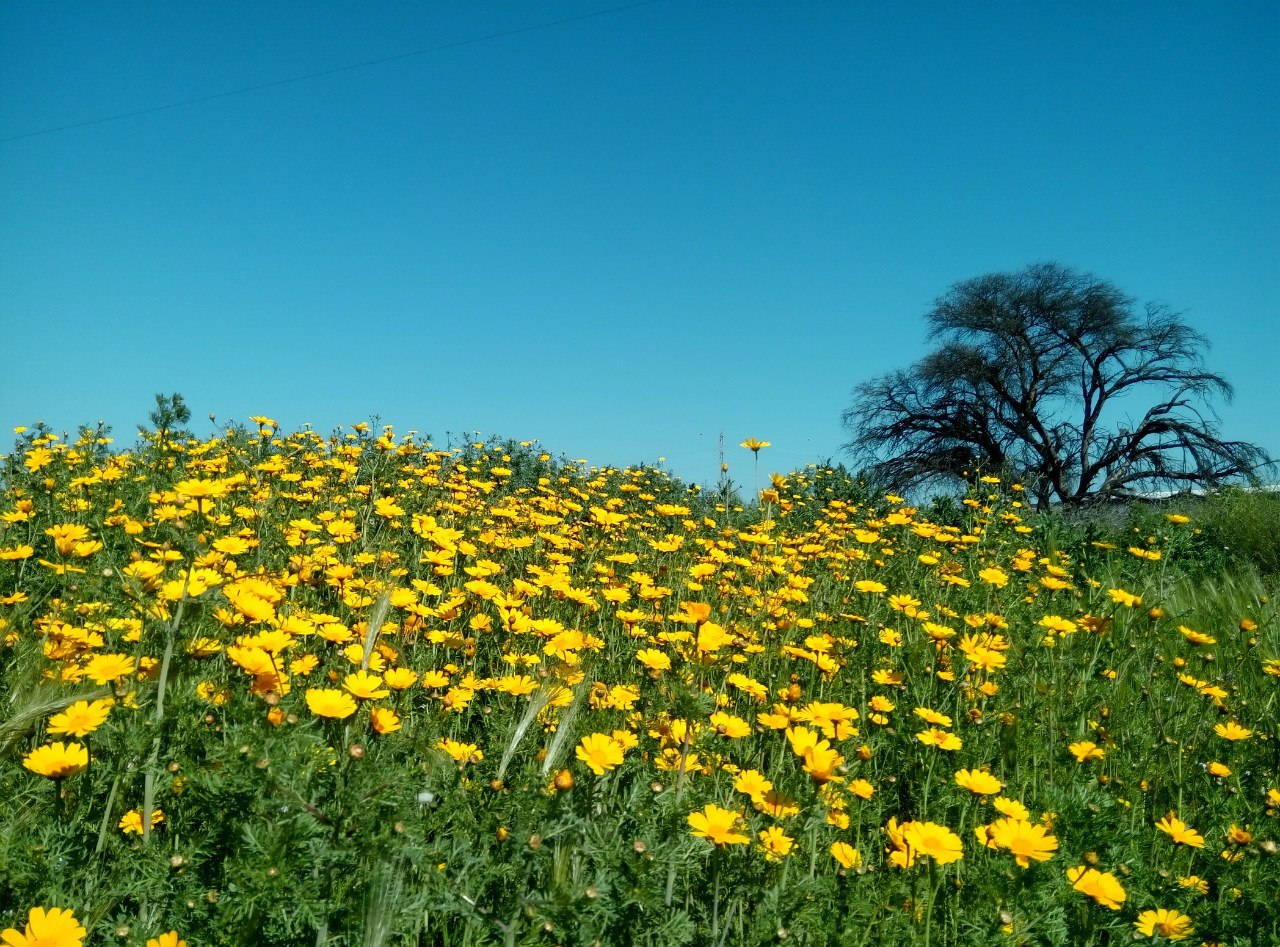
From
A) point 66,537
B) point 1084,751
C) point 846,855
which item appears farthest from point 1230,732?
point 66,537

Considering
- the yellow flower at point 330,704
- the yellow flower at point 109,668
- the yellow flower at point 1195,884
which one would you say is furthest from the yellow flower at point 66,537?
the yellow flower at point 1195,884

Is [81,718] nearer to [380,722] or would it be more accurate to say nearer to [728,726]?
[380,722]

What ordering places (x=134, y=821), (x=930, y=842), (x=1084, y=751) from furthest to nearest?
(x=1084, y=751) → (x=930, y=842) → (x=134, y=821)

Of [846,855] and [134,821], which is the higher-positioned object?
[134,821]

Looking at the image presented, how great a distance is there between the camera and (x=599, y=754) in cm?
165

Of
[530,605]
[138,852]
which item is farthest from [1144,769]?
[138,852]

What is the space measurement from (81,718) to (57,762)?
15 centimetres

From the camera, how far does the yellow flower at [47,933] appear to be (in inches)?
41.1

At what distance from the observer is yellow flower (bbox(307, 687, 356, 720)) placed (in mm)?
1456

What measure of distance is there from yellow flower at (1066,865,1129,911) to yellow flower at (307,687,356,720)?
4.38 ft

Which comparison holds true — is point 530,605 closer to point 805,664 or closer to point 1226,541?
point 805,664

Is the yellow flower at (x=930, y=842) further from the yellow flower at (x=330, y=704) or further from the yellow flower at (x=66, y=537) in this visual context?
the yellow flower at (x=66, y=537)

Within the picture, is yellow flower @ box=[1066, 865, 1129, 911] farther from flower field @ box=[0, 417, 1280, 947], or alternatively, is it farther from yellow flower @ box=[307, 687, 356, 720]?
yellow flower @ box=[307, 687, 356, 720]

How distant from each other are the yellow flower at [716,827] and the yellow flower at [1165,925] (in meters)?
0.77
